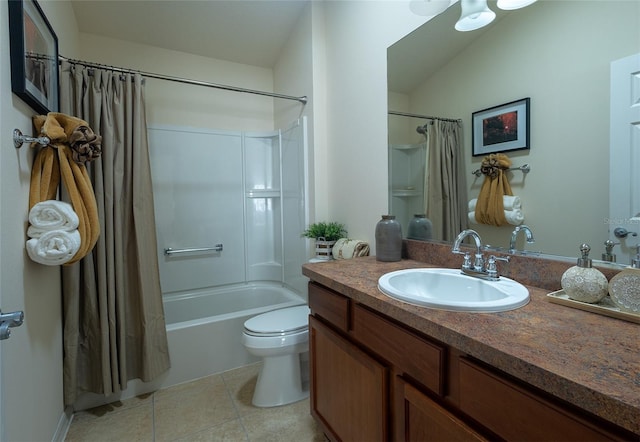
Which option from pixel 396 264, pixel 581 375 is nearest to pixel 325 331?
pixel 396 264

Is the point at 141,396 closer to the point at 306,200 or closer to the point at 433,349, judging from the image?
the point at 306,200

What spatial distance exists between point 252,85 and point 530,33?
8.15 feet

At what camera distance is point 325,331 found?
129 cm

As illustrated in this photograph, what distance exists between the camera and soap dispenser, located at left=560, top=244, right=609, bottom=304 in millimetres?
814

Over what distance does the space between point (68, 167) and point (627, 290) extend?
198 centimetres

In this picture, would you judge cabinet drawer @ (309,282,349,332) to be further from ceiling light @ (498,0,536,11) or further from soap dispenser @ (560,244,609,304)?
ceiling light @ (498,0,536,11)

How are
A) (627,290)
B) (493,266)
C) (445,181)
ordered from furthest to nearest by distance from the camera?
(445,181) → (493,266) → (627,290)

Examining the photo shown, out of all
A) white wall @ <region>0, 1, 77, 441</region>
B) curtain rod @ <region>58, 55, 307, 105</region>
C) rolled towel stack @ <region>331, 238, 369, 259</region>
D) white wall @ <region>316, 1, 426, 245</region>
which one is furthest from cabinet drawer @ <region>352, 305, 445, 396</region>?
curtain rod @ <region>58, 55, 307, 105</region>

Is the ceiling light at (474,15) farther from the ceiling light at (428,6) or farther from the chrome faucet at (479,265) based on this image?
the chrome faucet at (479,265)

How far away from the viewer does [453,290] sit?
116 cm

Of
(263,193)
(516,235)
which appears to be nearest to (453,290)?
(516,235)

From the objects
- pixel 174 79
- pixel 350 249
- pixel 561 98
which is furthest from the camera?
pixel 174 79

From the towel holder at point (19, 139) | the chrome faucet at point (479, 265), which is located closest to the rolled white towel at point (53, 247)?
the towel holder at point (19, 139)

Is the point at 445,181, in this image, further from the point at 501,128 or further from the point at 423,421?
the point at 423,421
